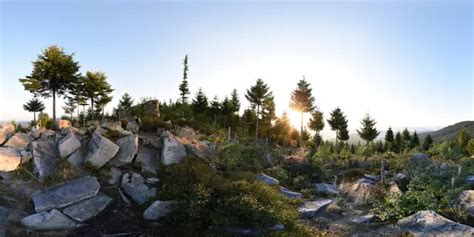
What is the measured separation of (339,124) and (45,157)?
3331cm

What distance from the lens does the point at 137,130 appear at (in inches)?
486

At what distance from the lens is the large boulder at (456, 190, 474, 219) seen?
8002 mm

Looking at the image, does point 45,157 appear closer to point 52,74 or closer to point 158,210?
point 158,210

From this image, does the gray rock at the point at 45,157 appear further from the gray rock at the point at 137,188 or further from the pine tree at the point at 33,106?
the pine tree at the point at 33,106

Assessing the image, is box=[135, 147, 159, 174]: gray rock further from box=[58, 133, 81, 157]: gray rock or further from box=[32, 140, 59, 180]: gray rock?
box=[32, 140, 59, 180]: gray rock

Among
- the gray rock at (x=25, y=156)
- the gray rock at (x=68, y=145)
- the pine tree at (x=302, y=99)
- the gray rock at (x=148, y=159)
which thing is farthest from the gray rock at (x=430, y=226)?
the pine tree at (x=302, y=99)

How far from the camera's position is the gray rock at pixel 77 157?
9294 millimetres

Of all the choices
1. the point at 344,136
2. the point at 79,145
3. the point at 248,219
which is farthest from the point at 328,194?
the point at 344,136

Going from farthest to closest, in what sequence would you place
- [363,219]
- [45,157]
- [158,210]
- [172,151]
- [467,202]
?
[172,151]
[45,157]
[363,219]
[467,202]
[158,210]

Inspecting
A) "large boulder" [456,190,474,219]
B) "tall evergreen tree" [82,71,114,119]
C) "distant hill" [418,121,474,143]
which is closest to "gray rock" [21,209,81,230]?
"large boulder" [456,190,474,219]

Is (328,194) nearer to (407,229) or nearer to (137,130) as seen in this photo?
(407,229)

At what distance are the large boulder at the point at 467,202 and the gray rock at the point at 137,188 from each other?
7651mm

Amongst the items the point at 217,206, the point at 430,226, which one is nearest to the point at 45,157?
the point at 217,206

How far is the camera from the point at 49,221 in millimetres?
7098
